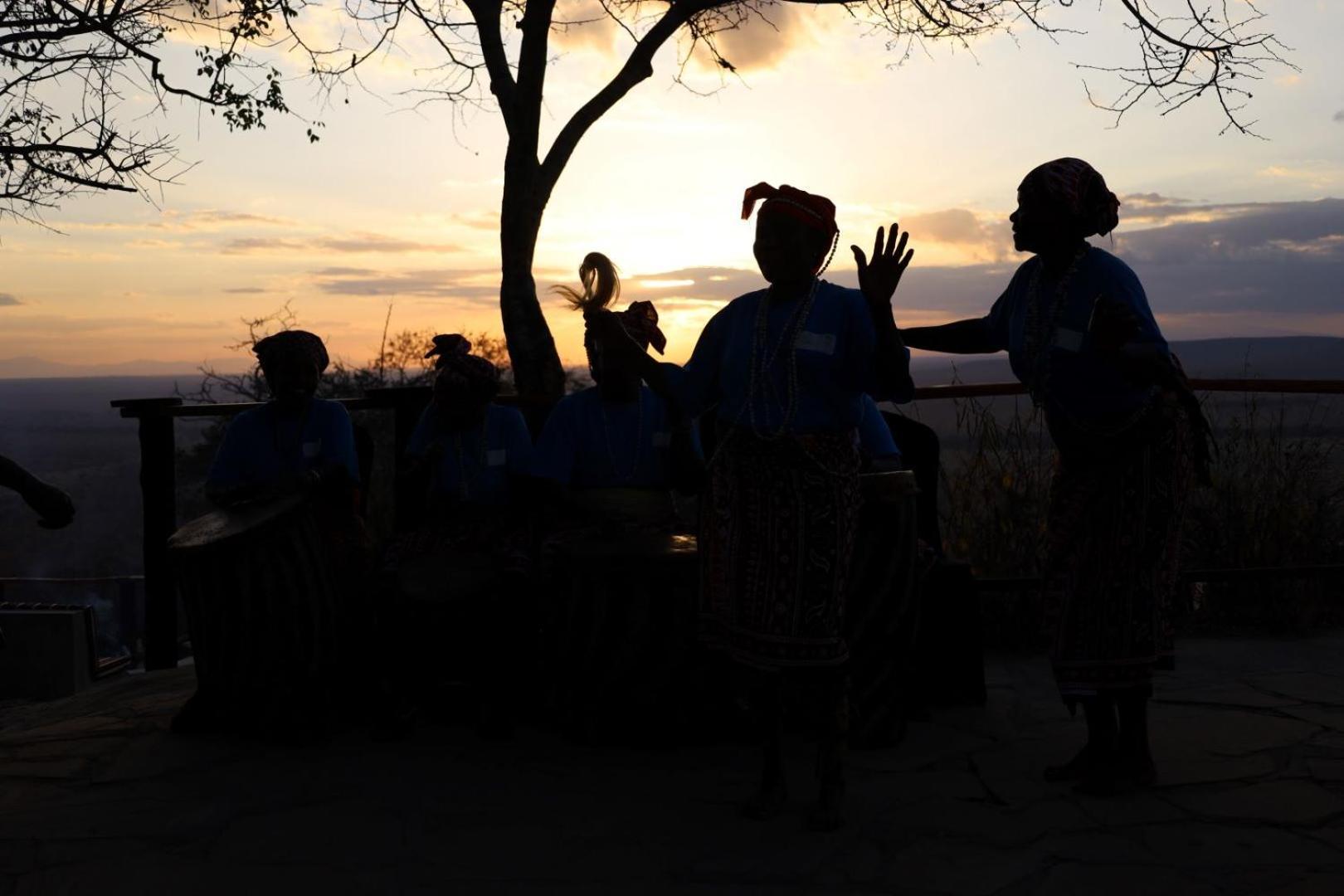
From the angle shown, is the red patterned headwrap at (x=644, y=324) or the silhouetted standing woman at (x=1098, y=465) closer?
the silhouetted standing woman at (x=1098, y=465)

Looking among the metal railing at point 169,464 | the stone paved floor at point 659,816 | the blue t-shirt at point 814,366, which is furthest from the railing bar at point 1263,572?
the blue t-shirt at point 814,366

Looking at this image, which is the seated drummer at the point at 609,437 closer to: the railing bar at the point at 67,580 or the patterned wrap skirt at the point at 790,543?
the patterned wrap skirt at the point at 790,543

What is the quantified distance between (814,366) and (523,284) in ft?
17.9

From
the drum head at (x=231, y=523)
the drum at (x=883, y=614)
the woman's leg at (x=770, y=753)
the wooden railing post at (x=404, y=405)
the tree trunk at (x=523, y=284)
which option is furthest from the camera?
the tree trunk at (x=523, y=284)

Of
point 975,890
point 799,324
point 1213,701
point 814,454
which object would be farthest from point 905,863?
point 1213,701

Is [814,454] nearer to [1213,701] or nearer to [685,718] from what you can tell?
[685,718]

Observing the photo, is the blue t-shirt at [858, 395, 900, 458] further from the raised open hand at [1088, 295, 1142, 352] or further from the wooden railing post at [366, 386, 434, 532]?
the wooden railing post at [366, 386, 434, 532]

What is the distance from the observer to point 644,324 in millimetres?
5133

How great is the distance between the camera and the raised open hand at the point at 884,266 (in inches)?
151

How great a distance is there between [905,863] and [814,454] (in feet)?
4.04

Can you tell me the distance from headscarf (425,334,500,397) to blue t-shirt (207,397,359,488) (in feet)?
1.46

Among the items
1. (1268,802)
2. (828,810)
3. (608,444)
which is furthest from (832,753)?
(608,444)

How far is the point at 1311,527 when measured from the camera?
24.2 feet

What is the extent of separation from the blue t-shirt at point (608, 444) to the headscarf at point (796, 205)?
145 cm
